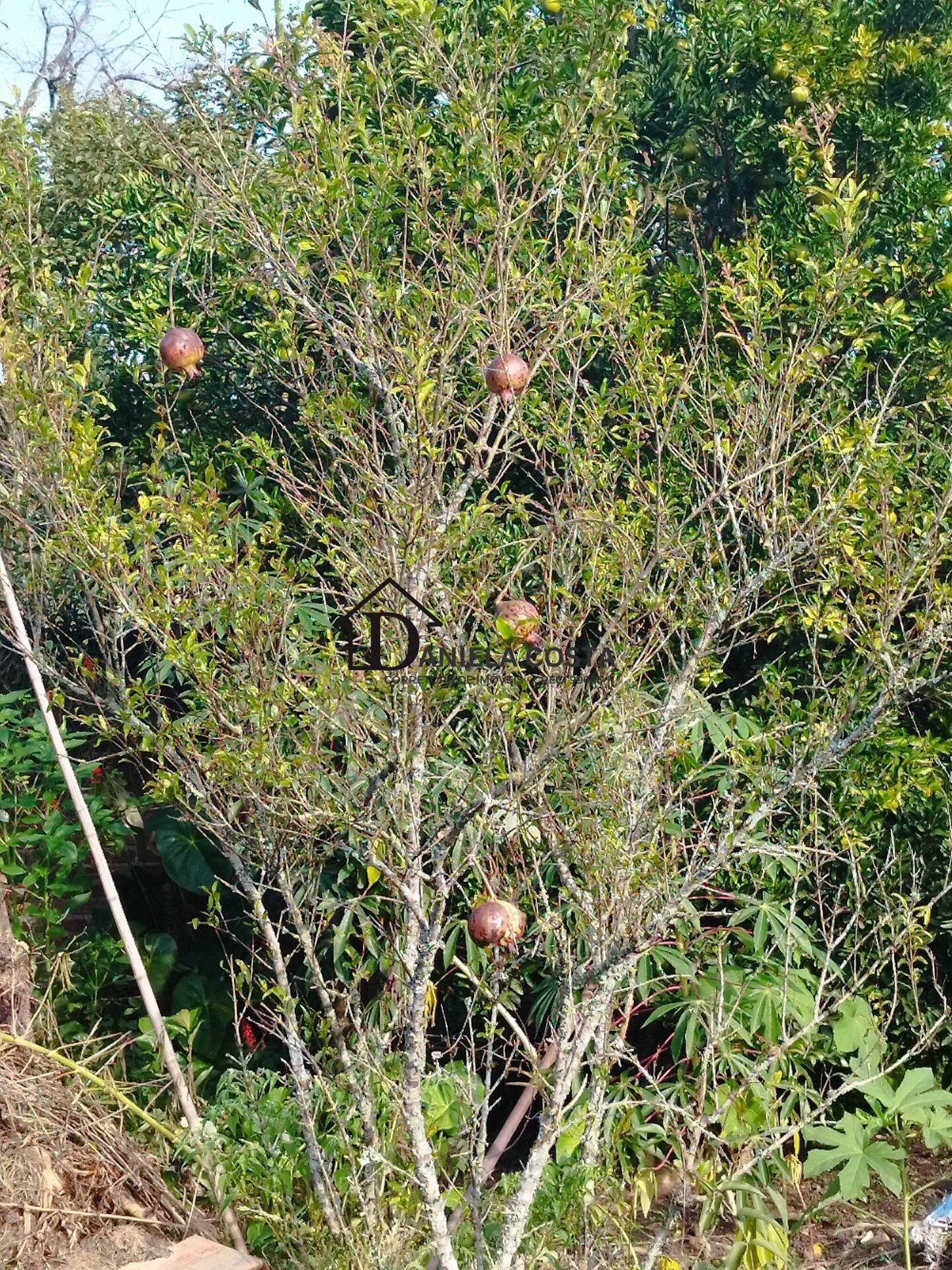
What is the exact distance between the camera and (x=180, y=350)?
362 cm

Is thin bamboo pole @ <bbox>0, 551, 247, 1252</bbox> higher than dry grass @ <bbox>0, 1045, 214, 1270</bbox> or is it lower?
higher

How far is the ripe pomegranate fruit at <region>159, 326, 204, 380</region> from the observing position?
362cm

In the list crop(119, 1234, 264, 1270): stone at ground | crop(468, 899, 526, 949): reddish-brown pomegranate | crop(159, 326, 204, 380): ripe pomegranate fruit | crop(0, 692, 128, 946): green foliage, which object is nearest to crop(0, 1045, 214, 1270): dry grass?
crop(119, 1234, 264, 1270): stone at ground

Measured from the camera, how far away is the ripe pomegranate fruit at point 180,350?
3.62 m

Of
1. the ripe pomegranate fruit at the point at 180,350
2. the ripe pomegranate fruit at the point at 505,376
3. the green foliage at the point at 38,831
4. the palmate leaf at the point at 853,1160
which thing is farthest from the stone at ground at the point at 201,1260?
the ripe pomegranate fruit at the point at 180,350

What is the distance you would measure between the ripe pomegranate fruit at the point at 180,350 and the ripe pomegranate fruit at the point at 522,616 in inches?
53.6

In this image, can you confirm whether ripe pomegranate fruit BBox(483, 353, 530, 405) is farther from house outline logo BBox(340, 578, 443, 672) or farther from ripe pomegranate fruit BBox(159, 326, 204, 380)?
ripe pomegranate fruit BBox(159, 326, 204, 380)

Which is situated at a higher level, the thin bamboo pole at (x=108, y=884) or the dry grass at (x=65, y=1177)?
the thin bamboo pole at (x=108, y=884)

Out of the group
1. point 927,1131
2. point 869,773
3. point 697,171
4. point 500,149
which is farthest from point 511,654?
point 697,171

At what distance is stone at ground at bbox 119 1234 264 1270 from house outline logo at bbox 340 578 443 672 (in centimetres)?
144

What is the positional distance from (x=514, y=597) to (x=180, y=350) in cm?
122

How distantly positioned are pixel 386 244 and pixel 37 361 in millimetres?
1310

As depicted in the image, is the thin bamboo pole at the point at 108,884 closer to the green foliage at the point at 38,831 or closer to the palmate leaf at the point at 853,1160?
the green foliage at the point at 38,831

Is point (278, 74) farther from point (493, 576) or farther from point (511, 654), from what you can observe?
point (511, 654)
